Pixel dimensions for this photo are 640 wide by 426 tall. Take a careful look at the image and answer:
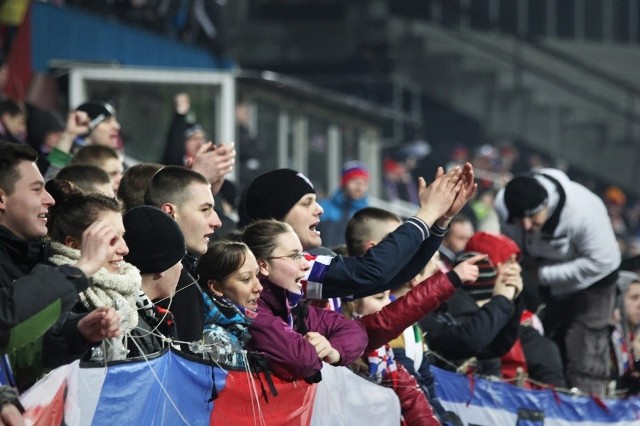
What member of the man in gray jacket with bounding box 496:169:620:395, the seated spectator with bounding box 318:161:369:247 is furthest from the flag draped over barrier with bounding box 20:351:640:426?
the seated spectator with bounding box 318:161:369:247

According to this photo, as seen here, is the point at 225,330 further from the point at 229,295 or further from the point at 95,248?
the point at 95,248

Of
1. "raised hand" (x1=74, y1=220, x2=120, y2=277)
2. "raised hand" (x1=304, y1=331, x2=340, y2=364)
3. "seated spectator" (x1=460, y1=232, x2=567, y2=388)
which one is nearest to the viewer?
"raised hand" (x1=74, y1=220, x2=120, y2=277)

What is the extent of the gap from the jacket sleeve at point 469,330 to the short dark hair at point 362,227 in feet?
2.12

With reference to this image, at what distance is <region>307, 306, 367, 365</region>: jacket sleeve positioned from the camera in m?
6.78

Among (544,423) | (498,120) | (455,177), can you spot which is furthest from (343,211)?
(498,120)

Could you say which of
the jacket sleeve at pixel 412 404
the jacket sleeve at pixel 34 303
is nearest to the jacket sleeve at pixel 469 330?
the jacket sleeve at pixel 412 404

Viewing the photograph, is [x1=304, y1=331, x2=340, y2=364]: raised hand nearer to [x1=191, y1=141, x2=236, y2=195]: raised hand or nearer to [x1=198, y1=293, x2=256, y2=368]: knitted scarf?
[x1=198, y1=293, x2=256, y2=368]: knitted scarf

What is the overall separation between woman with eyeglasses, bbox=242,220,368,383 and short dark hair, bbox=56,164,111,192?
0.98 meters

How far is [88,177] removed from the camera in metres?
7.46

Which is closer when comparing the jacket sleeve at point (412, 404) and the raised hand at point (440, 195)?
the raised hand at point (440, 195)

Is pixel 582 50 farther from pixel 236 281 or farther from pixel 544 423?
pixel 236 281

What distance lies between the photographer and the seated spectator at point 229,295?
20.1 feet

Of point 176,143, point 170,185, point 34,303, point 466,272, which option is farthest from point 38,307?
point 176,143

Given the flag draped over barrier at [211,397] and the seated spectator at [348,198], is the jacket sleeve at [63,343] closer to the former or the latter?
the flag draped over barrier at [211,397]
